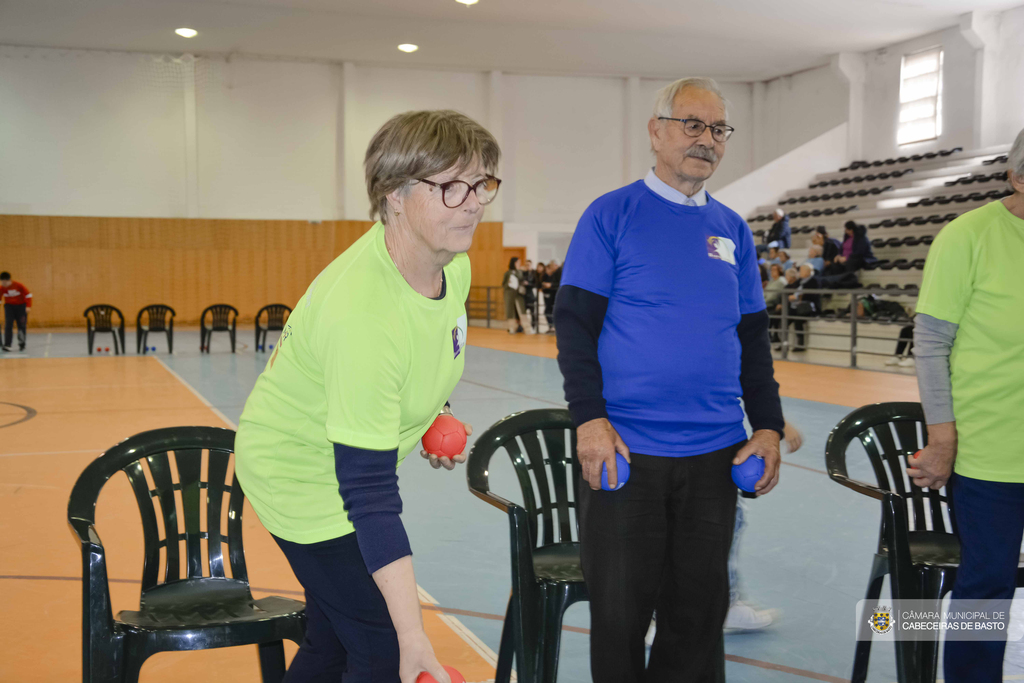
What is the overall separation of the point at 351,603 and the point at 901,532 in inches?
60.9

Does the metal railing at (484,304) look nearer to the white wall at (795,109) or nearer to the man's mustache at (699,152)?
the white wall at (795,109)

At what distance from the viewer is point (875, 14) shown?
1767 centimetres

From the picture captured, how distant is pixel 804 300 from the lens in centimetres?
1305

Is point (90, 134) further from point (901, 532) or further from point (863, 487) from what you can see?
point (901, 532)

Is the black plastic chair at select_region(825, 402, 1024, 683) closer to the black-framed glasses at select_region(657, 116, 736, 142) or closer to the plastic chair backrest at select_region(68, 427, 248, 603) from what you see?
the black-framed glasses at select_region(657, 116, 736, 142)

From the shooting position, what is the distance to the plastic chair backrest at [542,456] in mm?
2473


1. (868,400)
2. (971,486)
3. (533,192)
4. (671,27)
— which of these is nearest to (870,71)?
(671,27)

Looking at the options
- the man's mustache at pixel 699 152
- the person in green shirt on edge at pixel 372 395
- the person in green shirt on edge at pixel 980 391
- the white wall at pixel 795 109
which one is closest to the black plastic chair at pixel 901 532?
the person in green shirt on edge at pixel 980 391

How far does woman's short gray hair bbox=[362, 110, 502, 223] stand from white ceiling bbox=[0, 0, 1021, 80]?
16.0 m

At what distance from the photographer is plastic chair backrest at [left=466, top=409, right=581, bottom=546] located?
8.11ft

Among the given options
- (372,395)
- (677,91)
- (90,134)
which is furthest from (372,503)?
(90,134)

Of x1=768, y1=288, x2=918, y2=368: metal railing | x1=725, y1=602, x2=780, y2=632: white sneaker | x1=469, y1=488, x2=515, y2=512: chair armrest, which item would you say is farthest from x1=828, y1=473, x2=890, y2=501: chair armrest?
x1=768, y1=288, x2=918, y2=368: metal railing

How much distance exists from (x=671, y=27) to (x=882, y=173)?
20.4 feet

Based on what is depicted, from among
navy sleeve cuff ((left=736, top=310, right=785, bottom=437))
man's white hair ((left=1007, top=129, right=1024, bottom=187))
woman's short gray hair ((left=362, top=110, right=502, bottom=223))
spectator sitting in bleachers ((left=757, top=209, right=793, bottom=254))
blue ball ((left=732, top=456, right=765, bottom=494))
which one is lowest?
blue ball ((left=732, top=456, right=765, bottom=494))
